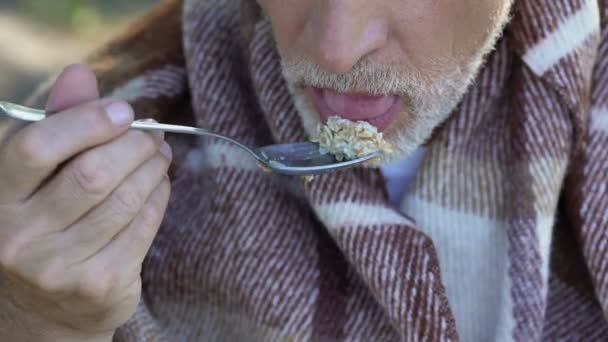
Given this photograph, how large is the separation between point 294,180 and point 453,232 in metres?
0.27

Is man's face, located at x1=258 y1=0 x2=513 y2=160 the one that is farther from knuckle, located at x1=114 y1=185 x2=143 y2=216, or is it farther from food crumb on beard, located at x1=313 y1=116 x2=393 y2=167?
knuckle, located at x1=114 y1=185 x2=143 y2=216

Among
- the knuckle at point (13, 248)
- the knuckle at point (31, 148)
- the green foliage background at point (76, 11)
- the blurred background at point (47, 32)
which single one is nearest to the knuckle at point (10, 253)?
the knuckle at point (13, 248)

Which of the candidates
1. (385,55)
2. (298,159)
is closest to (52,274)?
(298,159)

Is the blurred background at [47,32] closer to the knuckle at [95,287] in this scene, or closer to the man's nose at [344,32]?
the man's nose at [344,32]

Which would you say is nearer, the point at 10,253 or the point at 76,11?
the point at 10,253

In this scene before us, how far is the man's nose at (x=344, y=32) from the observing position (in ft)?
3.48

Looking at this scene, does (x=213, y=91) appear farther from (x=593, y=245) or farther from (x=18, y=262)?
(x=593, y=245)

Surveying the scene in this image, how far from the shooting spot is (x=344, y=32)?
3.48 ft

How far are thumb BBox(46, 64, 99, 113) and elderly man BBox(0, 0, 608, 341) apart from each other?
0.10 m

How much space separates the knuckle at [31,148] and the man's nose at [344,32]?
383 mm

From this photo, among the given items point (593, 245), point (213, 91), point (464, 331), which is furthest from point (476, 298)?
point (213, 91)

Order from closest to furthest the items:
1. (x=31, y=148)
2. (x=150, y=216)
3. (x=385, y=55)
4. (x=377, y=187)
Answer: (x=31, y=148), (x=150, y=216), (x=385, y=55), (x=377, y=187)

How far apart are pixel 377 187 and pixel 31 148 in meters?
0.60

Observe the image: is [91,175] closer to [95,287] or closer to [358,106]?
[95,287]
